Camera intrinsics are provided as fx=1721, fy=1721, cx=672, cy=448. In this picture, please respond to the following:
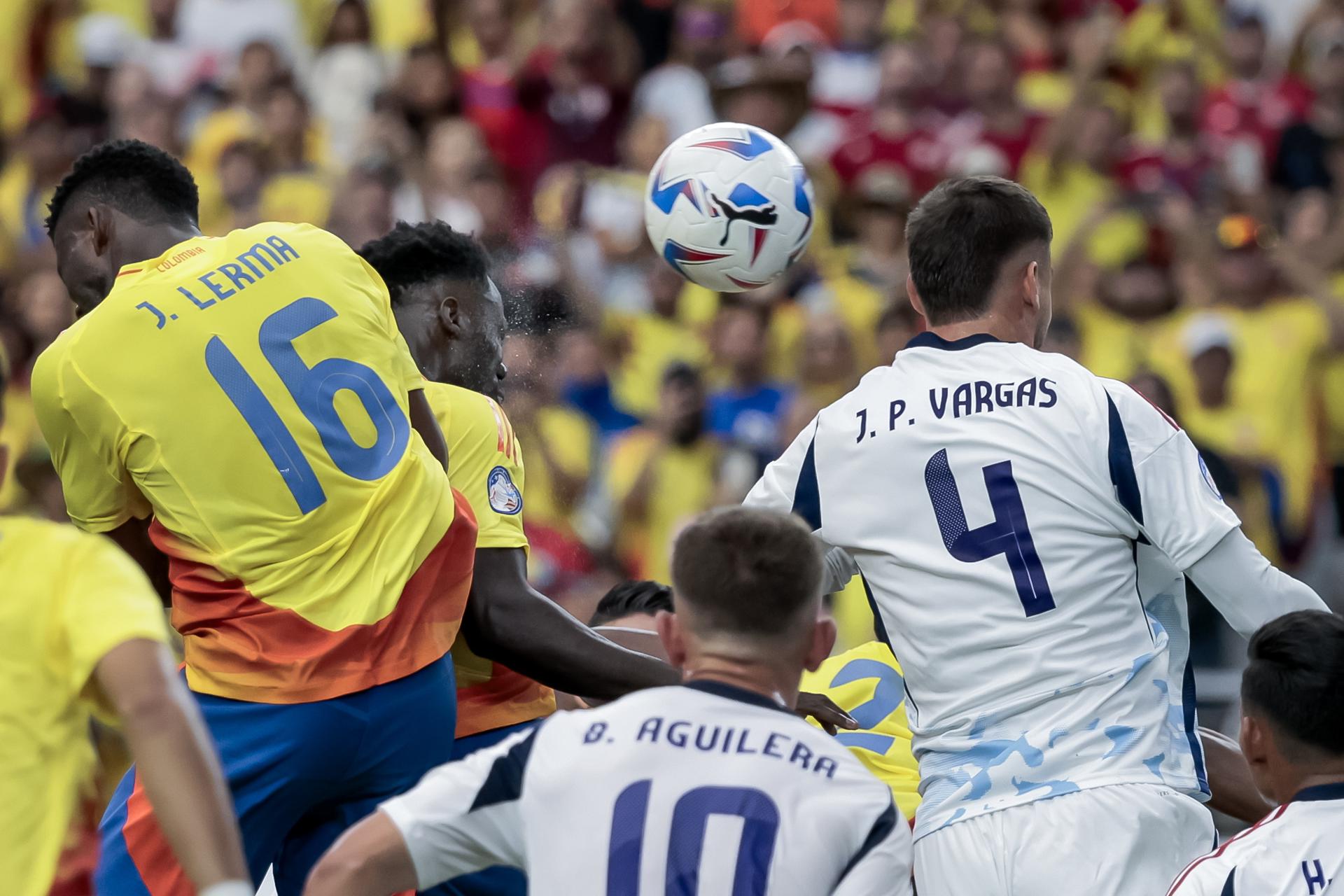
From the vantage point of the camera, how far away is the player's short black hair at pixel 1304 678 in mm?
3541

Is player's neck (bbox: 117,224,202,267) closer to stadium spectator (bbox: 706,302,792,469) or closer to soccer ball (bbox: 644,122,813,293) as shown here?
soccer ball (bbox: 644,122,813,293)

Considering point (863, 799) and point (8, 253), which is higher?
point (863, 799)

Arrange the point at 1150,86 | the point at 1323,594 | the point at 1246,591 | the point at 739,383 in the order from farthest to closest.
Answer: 1. the point at 1150,86
2. the point at 739,383
3. the point at 1323,594
4. the point at 1246,591

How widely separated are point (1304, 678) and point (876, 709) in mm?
1473

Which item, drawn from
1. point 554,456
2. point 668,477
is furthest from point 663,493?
point 554,456

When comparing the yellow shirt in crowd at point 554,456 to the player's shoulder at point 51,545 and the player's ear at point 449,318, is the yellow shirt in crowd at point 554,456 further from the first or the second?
the player's shoulder at point 51,545

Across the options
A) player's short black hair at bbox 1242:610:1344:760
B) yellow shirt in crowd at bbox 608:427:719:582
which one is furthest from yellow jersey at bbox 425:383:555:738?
yellow shirt in crowd at bbox 608:427:719:582

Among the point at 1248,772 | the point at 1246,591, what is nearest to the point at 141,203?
the point at 1246,591

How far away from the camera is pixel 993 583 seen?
385 centimetres

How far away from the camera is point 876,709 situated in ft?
15.8

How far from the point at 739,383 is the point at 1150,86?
400cm

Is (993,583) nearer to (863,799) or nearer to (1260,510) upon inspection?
(863,799)

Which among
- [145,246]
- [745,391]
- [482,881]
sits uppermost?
[145,246]

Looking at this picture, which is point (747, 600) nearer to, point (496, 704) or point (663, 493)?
point (496, 704)
